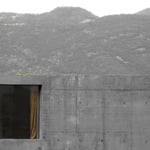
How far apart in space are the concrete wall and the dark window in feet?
1.51

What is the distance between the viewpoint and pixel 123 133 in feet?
49.1

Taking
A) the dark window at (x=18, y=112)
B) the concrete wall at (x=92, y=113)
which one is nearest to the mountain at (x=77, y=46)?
the dark window at (x=18, y=112)

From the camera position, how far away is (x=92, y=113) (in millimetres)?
14992

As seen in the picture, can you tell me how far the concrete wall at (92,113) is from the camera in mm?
14898

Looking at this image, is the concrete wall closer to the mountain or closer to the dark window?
the dark window

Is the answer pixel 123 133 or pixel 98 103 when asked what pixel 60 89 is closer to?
pixel 98 103

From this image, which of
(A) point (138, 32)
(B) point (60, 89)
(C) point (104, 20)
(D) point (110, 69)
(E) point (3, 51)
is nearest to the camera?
(B) point (60, 89)

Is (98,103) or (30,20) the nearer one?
(98,103)

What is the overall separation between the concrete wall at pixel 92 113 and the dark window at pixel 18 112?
459 millimetres

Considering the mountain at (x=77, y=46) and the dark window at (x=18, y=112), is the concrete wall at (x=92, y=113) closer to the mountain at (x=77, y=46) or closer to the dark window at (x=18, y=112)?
the dark window at (x=18, y=112)

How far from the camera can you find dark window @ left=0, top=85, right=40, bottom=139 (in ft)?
50.4

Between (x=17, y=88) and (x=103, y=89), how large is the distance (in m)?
2.80

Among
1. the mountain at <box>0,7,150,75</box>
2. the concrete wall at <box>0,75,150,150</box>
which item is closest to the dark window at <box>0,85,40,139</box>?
the concrete wall at <box>0,75,150,150</box>

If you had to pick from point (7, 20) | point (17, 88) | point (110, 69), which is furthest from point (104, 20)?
point (17, 88)
